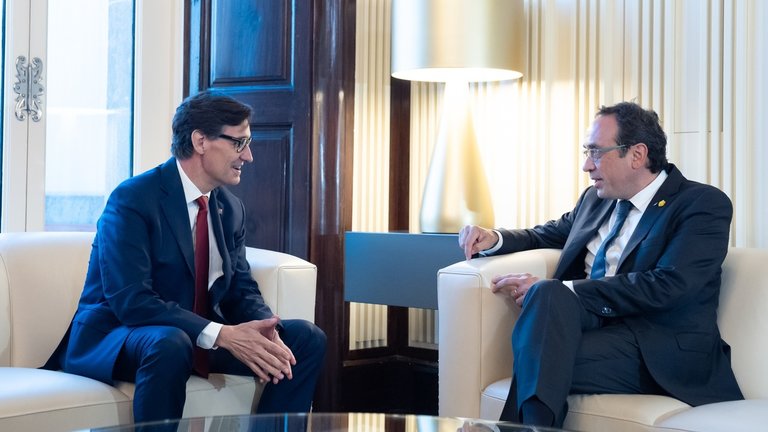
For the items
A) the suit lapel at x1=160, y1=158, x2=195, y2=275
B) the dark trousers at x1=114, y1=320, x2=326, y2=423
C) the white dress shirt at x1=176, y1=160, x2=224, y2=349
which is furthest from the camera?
the white dress shirt at x1=176, y1=160, x2=224, y2=349

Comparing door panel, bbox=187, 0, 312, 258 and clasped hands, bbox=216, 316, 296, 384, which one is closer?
clasped hands, bbox=216, 316, 296, 384

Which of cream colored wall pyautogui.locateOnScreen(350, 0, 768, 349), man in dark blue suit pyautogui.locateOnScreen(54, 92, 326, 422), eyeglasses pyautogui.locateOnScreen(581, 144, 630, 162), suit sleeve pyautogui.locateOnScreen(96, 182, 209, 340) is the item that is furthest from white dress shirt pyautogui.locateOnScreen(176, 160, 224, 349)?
cream colored wall pyautogui.locateOnScreen(350, 0, 768, 349)

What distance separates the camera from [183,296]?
2.50 m

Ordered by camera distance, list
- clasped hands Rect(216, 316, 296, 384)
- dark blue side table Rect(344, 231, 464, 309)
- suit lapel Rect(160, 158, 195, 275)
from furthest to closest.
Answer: dark blue side table Rect(344, 231, 464, 309) < suit lapel Rect(160, 158, 195, 275) < clasped hands Rect(216, 316, 296, 384)

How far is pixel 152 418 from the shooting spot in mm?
2203

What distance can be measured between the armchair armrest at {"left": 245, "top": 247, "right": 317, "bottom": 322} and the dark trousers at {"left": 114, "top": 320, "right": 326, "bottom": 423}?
13 cm

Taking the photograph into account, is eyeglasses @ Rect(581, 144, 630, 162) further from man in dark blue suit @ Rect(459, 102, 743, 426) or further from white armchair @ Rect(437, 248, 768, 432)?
white armchair @ Rect(437, 248, 768, 432)

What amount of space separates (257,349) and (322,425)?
2.31ft

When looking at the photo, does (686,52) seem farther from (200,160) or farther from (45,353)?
(45,353)

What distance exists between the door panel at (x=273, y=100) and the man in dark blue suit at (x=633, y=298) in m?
1.18

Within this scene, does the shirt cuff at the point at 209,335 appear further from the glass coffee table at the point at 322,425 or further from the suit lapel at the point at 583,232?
the suit lapel at the point at 583,232

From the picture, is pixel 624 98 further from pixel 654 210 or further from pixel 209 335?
pixel 209 335

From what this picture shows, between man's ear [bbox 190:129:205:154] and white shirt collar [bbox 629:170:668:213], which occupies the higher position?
man's ear [bbox 190:129:205:154]

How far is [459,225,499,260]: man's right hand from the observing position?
2881 mm
